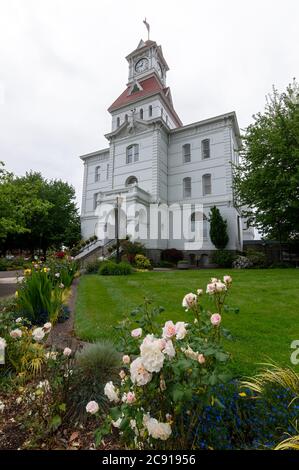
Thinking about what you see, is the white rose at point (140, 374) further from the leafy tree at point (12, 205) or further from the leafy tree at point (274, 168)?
the leafy tree at point (274, 168)

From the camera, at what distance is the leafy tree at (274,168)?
14602mm

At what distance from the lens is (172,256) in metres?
21.0

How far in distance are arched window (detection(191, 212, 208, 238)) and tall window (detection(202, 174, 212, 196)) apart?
6.97ft

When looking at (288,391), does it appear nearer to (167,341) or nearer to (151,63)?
(167,341)

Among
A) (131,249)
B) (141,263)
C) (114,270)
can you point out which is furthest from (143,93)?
(114,270)

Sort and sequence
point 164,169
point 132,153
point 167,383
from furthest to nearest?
1. point 132,153
2. point 164,169
3. point 167,383

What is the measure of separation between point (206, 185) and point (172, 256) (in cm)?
750

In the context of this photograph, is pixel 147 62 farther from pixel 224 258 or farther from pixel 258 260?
pixel 258 260

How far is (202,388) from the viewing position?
140 centimetres

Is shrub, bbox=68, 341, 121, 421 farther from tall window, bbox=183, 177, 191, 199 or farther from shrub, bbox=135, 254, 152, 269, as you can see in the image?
tall window, bbox=183, 177, 191, 199

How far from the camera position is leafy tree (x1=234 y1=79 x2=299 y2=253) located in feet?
47.9

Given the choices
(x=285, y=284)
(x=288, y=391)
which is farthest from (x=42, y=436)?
(x=285, y=284)

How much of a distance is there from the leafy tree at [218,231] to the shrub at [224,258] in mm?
732

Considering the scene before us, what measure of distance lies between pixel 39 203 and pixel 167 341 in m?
11.0
